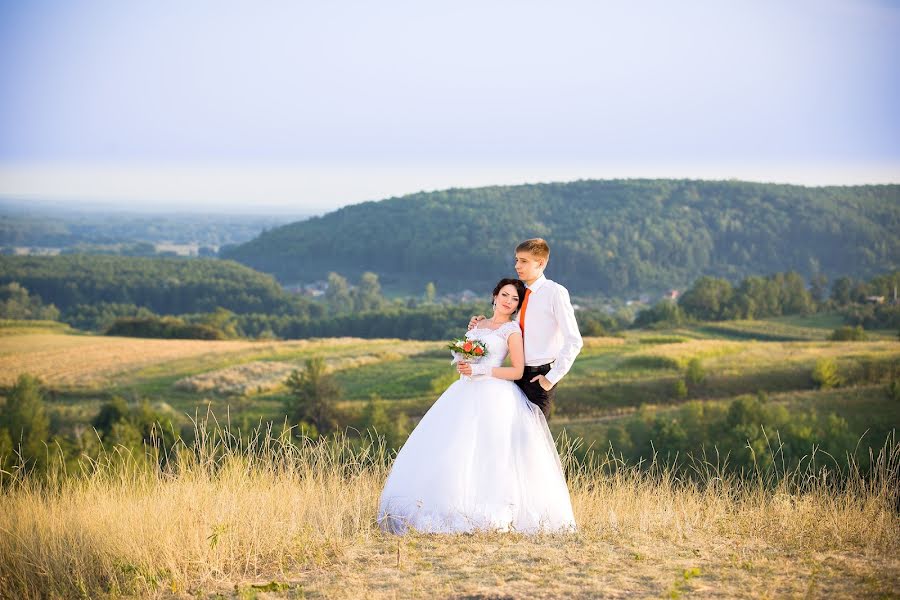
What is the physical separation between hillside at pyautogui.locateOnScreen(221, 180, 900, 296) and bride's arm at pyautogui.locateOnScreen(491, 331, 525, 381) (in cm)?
11798

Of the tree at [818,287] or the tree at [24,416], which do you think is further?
the tree at [818,287]

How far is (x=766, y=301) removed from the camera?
91.8m

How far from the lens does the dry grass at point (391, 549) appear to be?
15.9 ft

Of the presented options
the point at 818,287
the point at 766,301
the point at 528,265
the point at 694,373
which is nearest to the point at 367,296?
the point at 766,301

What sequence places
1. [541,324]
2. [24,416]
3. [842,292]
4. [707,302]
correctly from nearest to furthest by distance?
[541,324], [24,416], [707,302], [842,292]

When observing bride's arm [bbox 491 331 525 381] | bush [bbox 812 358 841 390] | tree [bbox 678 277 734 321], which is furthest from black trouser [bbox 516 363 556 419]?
tree [bbox 678 277 734 321]

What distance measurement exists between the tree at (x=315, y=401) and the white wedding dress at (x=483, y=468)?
121ft

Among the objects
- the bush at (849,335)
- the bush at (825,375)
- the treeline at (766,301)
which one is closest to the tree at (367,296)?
the treeline at (766,301)

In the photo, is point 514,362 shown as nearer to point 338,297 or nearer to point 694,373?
point 694,373

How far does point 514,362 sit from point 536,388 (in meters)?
0.33

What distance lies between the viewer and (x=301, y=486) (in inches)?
276

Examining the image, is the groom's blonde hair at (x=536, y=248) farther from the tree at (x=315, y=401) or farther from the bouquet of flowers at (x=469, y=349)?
the tree at (x=315, y=401)

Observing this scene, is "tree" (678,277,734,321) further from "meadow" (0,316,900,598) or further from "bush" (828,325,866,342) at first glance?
"meadow" (0,316,900,598)

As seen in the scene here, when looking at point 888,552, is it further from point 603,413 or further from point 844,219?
point 844,219
